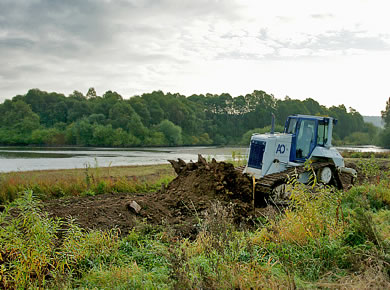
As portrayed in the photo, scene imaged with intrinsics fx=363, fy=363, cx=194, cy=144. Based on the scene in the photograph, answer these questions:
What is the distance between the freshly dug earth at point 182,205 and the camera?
7066 millimetres

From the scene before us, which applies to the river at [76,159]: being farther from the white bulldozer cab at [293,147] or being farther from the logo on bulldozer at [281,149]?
the logo on bulldozer at [281,149]

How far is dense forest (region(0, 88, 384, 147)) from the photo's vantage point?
255 feet

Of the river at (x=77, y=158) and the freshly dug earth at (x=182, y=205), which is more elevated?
the freshly dug earth at (x=182, y=205)

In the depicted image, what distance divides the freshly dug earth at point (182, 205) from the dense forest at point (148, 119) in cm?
6210

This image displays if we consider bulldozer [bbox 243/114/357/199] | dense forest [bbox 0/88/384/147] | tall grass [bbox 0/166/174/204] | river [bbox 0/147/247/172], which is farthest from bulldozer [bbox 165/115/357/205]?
dense forest [bbox 0/88/384/147]

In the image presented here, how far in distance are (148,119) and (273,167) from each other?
83.4m

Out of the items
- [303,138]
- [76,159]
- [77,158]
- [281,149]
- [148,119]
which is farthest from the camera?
[148,119]

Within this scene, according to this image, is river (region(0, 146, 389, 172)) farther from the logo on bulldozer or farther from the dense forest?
the dense forest

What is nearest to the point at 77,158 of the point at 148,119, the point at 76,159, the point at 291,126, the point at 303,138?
the point at 76,159

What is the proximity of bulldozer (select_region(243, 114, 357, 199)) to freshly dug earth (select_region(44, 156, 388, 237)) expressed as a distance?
1784 millimetres

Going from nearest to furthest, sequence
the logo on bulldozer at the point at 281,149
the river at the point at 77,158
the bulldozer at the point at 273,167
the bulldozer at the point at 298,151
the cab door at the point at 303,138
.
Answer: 1. the bulldozer at the point at 273,167
2. the bulldozer at the point at 298,151
3. the logo on bulldozer at the point at 281,149
4. the cab door at the point at 303,138
5. the river at the point at 77,158

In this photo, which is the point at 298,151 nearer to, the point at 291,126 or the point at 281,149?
the point at 281,149

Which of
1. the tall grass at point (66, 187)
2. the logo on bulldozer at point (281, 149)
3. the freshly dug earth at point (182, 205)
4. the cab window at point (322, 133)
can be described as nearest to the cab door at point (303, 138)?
the cab window at point (322, 133)

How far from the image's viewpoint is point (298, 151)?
12484 millimetres
